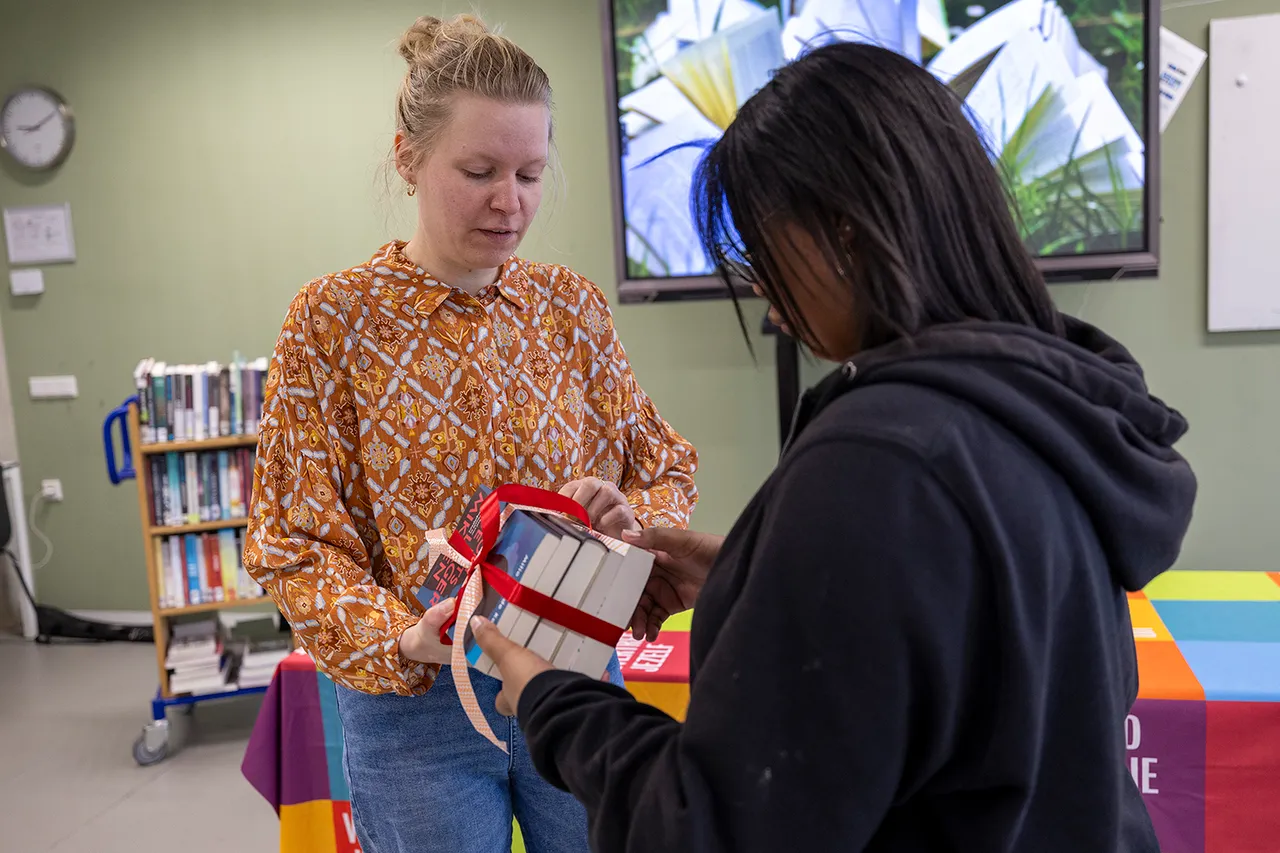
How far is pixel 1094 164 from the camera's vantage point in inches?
120

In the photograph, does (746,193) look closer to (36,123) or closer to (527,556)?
(527,556)

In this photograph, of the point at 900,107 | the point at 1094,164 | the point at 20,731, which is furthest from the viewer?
the point at 20,731

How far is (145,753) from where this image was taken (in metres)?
3.38

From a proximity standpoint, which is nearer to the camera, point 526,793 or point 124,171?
point 526,793

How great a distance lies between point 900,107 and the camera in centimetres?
71

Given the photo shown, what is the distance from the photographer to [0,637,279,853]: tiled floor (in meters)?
2.94

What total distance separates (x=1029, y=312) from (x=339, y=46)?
406 centimetres

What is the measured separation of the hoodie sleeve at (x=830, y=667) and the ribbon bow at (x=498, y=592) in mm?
334

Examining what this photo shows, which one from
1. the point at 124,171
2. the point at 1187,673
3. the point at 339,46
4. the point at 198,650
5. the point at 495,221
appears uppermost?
the point at 339,46

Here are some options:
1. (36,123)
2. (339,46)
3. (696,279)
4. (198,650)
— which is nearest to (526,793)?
(696,279)

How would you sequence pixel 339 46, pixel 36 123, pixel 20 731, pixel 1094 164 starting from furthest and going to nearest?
pixel 36 123 < pixel 339 46 < pixel 20 731 < pixel 1094 164

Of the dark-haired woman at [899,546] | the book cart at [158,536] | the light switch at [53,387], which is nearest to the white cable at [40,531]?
the light switch at [53,387]

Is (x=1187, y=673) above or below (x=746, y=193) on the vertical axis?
below

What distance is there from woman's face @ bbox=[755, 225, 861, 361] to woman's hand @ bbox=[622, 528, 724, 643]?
1.38ft
